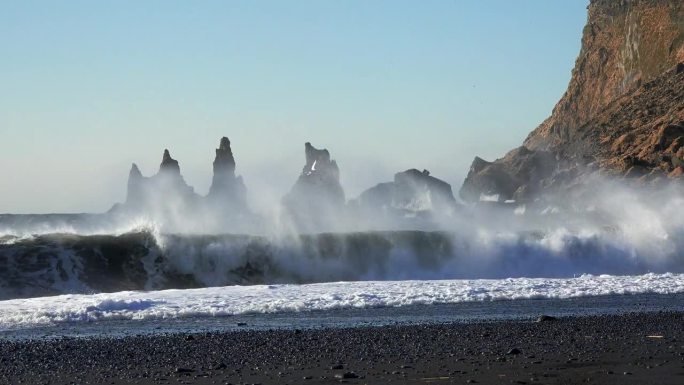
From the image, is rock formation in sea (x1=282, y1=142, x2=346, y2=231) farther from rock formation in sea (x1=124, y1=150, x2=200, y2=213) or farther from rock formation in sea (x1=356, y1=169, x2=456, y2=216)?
rock formation in sea (x1=356, y1=169, x2=456, y2=216)

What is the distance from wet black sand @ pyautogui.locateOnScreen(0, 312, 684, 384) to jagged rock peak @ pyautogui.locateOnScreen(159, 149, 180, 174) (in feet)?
193

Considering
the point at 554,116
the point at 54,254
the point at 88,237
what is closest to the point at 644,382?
the point at 54,254

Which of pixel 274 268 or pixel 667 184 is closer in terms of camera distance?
pixel 274 268

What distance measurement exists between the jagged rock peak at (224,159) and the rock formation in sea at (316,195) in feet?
18.3

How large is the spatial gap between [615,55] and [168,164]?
4601 centimetres

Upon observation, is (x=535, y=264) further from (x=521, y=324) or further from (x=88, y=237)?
(x=521, y=324)

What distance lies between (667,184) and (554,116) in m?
48.9

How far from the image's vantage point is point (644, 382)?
12914mm

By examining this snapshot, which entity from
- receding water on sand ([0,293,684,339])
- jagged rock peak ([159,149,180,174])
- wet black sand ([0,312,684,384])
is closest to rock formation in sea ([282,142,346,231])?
jagged rock peak ([159,149,180,174])

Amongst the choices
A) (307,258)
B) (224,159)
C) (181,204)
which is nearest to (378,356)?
(307,258)

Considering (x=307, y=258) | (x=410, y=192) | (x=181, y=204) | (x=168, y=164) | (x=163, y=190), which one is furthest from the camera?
(x=410, y=192)

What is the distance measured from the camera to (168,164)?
77.8 metres

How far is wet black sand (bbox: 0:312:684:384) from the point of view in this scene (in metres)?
13.8

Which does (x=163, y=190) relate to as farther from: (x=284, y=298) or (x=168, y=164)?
(x=284, y=298)
